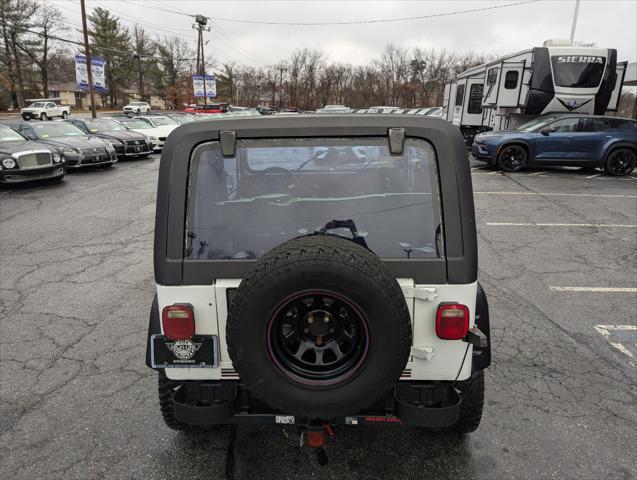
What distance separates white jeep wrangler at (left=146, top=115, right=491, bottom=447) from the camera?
1.93m

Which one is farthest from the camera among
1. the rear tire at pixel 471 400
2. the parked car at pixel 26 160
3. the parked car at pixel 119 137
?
the parked car at pixel 119 137

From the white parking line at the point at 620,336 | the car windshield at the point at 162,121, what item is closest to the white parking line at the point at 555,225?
the white parking line at the point at 620,336

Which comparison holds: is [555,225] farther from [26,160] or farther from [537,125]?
[26,160]

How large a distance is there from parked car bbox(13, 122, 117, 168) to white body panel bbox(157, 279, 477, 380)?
1266cm

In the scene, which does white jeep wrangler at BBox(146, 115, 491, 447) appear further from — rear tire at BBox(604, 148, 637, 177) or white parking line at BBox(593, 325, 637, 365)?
Answer: rear tire at BBox(604, 148, 637, 177)

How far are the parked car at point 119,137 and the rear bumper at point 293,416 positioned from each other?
15.7 metres

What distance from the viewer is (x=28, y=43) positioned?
5941 cm

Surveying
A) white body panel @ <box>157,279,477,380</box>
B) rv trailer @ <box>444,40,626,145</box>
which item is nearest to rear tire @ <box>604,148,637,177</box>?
rv trailer @ <box>444,40,626,145</box>

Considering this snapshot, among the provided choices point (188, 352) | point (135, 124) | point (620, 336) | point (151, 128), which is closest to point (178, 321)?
point (188, 352)

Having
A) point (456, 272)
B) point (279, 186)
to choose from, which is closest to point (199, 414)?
point (279, 186)

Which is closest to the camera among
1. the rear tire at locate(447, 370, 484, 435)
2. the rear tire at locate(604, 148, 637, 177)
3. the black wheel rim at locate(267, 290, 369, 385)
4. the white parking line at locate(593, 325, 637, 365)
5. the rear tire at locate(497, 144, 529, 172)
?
the black wheel rim at locate(267, 290, 369, 385)

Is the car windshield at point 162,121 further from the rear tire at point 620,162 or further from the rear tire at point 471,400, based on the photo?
the rear tire at point 471,400

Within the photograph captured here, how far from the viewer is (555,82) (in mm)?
14320

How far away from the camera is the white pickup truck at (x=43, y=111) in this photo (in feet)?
141
